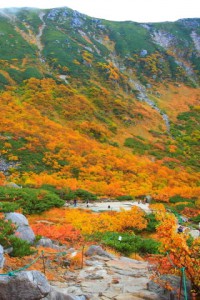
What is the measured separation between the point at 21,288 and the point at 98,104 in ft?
214

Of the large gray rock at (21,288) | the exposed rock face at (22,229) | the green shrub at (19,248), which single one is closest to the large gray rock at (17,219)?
the exposed rock face at (22,229)

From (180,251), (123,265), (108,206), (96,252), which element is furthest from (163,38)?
(180,251)

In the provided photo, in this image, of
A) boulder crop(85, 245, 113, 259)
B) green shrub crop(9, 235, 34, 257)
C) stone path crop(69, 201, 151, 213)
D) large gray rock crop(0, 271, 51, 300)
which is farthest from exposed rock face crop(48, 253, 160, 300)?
stone path crop(69, 201, 151, 213)

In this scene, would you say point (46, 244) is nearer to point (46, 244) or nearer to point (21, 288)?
point (46, 244)

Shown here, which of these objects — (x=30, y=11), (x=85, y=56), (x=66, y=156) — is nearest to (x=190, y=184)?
(x=66, y=156)

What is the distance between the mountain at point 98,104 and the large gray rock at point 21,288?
1154 inches

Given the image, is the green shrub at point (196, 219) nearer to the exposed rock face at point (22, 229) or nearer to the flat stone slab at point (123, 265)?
the flat stone slab at point (123, 265)

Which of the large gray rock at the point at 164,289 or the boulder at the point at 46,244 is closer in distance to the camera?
the large gray rock at the point at 164,289

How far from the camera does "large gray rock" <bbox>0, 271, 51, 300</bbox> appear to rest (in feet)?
24.0

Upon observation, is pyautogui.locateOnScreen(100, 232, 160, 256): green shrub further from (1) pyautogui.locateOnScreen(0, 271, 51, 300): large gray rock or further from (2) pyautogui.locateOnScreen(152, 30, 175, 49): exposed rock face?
(2) pyautogui.locateOnScreen(152, 30, 175, 49): exposed rock face

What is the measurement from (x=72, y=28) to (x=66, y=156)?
78142 mm

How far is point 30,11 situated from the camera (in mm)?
120125

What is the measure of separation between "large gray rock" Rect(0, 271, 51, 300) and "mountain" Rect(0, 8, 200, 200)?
2930 centimetres

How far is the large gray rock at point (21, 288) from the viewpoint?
7.31 m
